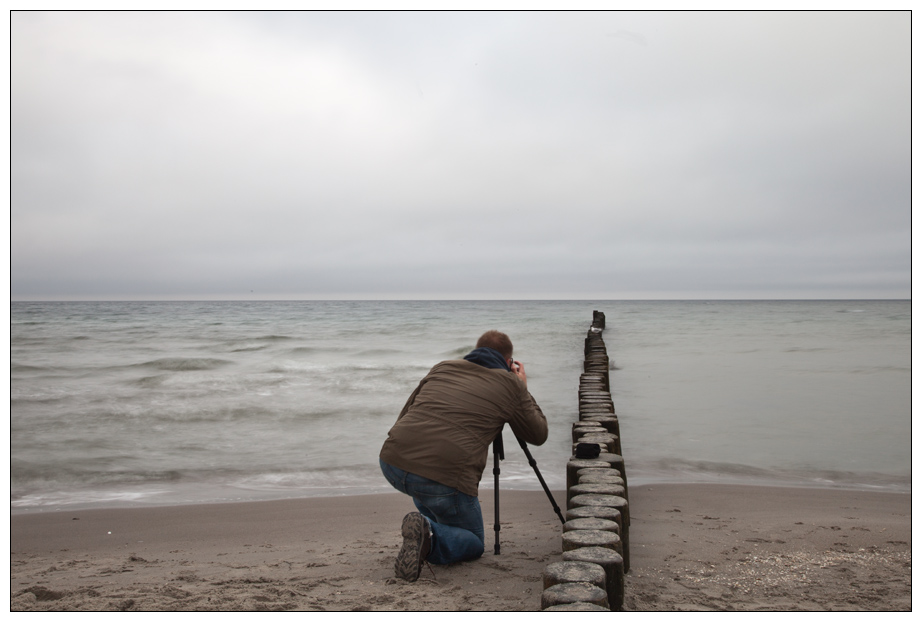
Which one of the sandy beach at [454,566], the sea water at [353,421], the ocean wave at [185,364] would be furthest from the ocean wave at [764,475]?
the ocean wave at [185,364]

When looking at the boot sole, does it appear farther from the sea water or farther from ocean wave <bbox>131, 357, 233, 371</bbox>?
ocean wave <bbox>131, 357, 233, 371</bbox>

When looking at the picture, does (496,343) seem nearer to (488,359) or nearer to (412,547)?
(488,359)

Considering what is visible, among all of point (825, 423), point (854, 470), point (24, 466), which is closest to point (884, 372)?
point (825, 423)

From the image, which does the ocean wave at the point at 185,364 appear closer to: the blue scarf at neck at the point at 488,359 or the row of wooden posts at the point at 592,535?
the row of wooden posts at the point at 592,535

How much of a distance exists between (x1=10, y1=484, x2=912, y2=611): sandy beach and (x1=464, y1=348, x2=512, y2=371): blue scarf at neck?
1.23 m

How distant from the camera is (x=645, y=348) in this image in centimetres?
2412

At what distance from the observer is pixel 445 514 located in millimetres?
3844

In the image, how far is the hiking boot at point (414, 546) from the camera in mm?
3664

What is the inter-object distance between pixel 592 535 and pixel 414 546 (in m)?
1.01

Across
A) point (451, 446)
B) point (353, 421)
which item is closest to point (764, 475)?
point (451, 446)

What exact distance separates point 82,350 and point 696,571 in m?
25.2

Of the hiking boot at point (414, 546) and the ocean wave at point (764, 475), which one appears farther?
the ocean wave at point (764, 475)

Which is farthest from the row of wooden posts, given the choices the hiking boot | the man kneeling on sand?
the hiking boot

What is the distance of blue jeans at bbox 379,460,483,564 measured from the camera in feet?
12.3
